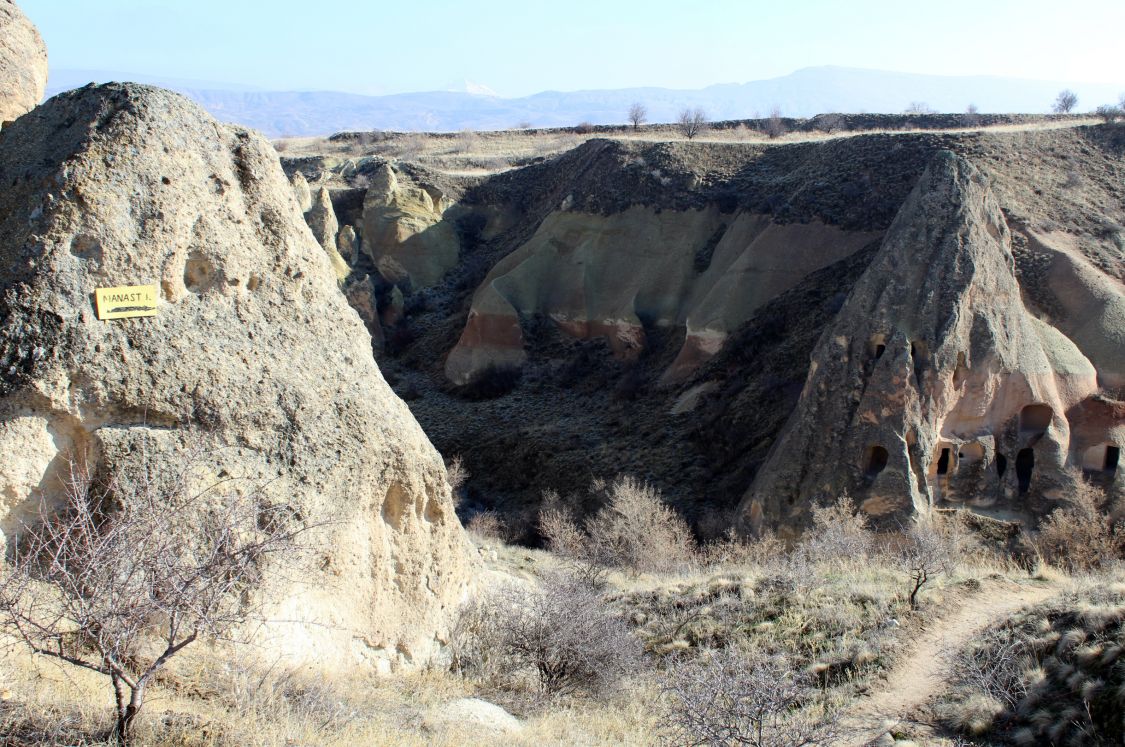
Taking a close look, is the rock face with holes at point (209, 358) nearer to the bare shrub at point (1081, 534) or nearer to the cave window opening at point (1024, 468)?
the bare shrub at point (1081, 534)

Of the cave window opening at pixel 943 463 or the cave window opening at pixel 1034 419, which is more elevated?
the cave window opening at pixel 1034 419

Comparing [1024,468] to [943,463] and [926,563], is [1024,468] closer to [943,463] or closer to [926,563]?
[943,463]

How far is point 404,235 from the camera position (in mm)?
39469

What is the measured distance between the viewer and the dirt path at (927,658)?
9.19 metres

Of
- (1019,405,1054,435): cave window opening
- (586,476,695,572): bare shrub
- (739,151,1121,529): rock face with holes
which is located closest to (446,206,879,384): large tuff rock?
(739,151,1121,529): rock face with holes

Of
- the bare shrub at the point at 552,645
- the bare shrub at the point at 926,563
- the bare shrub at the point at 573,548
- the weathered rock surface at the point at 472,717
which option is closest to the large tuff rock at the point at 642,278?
the bare shrub at the point at 573,548

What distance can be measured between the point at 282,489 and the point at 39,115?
4.18 meters

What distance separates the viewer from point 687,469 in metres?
23.6

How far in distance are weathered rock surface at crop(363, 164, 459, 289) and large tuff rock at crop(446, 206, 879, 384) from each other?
472 cm

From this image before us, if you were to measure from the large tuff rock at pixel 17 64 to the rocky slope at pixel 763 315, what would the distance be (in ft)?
48.3

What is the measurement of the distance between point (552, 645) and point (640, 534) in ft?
29.5

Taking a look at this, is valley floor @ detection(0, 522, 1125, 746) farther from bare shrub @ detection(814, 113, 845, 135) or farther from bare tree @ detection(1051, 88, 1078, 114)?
bare tree @ detection(1051, 88, 1078, 114)

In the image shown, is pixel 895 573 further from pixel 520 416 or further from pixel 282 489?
pixel 520 416

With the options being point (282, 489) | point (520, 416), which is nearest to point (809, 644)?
point (282, 489)
